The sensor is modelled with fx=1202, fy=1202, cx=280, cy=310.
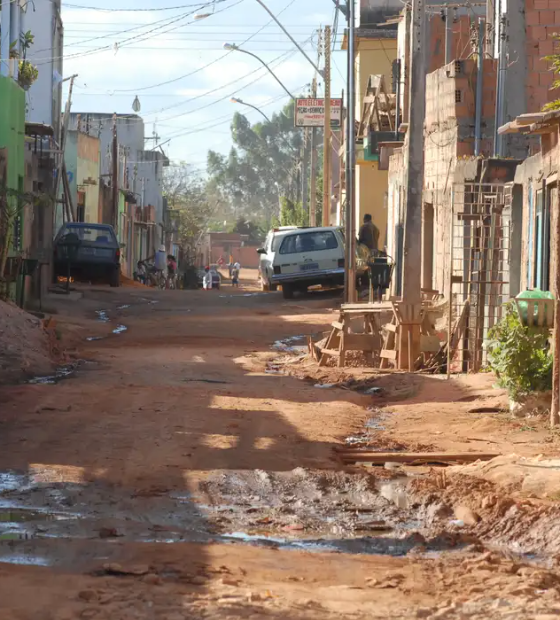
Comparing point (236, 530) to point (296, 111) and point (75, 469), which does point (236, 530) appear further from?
point (296, 111)

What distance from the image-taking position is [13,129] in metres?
25.7

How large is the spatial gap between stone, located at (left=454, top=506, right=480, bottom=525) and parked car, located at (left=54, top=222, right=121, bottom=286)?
26874 millimetres

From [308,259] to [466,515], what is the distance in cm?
2386

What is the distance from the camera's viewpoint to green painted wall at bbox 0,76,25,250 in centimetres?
2480

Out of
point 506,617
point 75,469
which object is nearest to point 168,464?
point 75,469

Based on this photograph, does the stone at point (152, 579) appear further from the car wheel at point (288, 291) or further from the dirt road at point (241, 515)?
the car wheel at point (288, 291)

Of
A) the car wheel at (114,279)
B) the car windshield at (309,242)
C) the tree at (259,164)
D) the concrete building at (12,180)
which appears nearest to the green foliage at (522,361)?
the concrete building at (12,180)

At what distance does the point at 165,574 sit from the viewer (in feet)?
19.7

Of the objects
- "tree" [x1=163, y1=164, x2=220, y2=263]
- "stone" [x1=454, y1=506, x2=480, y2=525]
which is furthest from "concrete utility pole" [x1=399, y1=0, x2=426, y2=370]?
"tree" [x1=163, y1=164, x2=220, y2=263]

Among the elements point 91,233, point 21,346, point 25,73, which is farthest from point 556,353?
point 91,233

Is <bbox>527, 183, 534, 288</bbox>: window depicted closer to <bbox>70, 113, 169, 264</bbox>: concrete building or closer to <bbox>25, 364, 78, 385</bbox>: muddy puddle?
<bbox>25, 364, 78, 385</bbox>: muddy puddle

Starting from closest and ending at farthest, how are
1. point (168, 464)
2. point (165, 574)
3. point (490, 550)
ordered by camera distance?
point (165, 574) → point (490, 550) → point (168, 464)

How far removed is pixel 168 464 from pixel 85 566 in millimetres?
3126

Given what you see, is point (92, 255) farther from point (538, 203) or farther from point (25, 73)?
point (538, 203)
